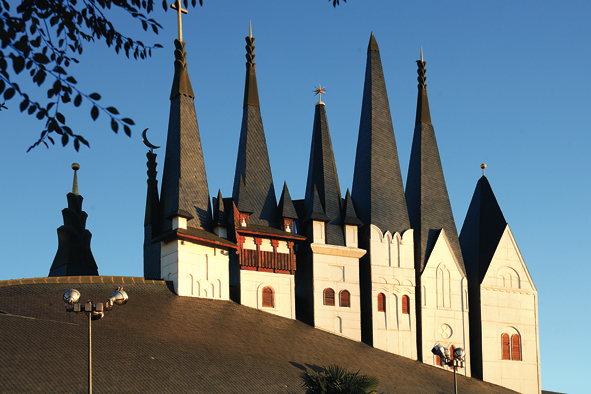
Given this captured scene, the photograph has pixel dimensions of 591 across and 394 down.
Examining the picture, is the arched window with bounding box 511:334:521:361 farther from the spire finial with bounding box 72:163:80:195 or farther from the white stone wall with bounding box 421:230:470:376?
the spire finial with bounding box 72:163:80:195

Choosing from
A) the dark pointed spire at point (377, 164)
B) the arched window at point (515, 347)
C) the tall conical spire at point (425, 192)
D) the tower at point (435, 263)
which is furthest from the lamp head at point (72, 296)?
the arched window at point (515, 347)

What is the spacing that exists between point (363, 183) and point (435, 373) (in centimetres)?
1208

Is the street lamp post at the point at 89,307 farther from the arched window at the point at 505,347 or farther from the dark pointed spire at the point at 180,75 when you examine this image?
the arched window at the point at 505,347

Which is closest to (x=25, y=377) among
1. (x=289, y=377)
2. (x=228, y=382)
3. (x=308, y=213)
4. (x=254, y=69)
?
(x=228, y=382)

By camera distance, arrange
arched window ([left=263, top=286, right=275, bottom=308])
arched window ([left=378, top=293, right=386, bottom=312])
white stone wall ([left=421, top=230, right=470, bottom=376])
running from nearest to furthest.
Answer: arched window ([left=263, top=286, right=275, bottom=308]) → arched window ([left=378, top=293, right=386, bottom=312]) → white stone wall ([left=421, top=230, right=470, bottom=376])

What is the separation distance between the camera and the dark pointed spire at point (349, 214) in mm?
46969

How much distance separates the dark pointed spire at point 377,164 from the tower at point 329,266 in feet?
5.85

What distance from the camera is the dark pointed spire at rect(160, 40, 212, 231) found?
1740 inches

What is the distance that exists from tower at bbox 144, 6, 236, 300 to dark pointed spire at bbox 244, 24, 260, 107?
3609mm

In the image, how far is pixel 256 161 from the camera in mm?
47812

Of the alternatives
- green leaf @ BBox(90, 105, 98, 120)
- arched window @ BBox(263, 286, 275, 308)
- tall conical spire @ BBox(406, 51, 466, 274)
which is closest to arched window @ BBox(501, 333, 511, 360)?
tall conical spire @ BBox(406, 51, 466, 274)

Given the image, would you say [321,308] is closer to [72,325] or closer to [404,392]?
[404,392]

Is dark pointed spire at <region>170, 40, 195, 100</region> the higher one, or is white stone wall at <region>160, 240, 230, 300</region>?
dark pointed spire at <region>170, 40, 195, 100</region>

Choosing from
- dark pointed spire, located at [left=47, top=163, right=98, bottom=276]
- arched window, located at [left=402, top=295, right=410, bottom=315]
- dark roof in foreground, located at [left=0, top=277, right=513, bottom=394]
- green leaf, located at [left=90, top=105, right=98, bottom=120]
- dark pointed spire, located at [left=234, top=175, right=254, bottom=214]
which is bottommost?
dark roof in foreground, located at [left=0, top=277, right=513, bottom=394]
